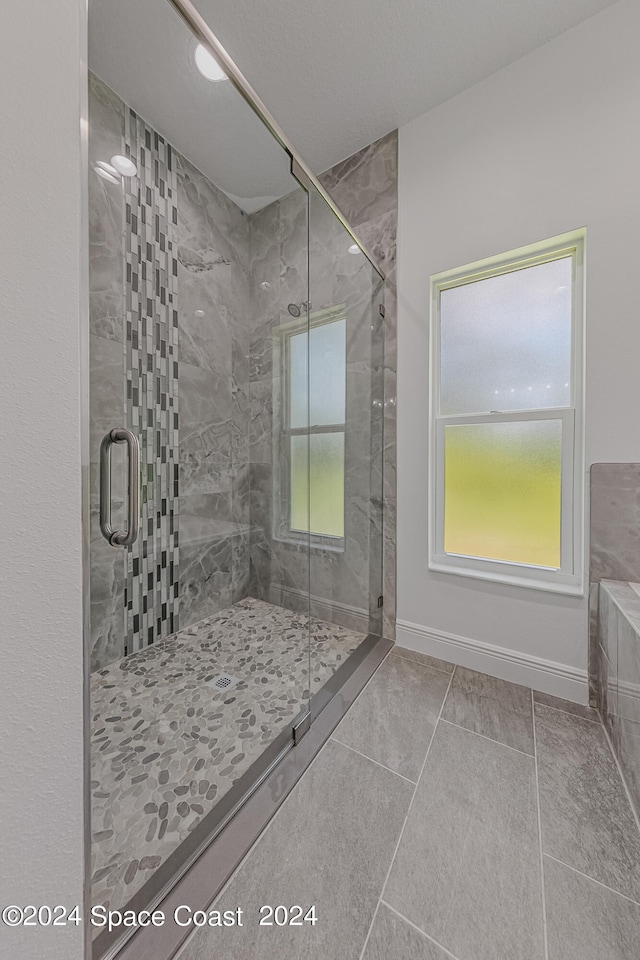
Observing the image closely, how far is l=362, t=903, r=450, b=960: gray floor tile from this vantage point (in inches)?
25.7

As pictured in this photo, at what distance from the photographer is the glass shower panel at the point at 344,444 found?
65.2 inches

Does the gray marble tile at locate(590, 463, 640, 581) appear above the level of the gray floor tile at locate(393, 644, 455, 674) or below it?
above

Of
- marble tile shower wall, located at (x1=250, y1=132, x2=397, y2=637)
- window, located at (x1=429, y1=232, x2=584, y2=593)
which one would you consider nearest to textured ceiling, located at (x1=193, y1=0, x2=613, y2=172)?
marble tile shower wall, located at (x1=250, y1=132, x2=397, y2=637)

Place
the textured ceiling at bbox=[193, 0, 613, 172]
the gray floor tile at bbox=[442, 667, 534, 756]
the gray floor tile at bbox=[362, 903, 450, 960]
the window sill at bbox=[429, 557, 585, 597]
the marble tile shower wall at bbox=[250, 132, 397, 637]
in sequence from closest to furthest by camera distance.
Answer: the gray floor tile at bbox=[362, 903, 450, 960] < the gray floor tile at bbox=[442, 667, 534, 756] < the textured ceiling at bbox=[193, 0, 613, 172] < the window sill at bbox=[429, 557, 585, 597] < the marble tile shower wall at bbox=[250, 132, 397, 637]

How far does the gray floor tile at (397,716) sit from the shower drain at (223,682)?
49cm

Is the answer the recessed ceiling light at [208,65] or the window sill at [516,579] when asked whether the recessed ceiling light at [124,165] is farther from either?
the window sill at [516,579]

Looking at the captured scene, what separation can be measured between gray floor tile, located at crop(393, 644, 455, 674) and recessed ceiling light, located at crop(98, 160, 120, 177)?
2437mm

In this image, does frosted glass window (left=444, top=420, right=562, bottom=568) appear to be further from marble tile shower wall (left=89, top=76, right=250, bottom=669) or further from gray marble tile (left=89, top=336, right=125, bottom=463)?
gray marble tile (left=89, top=336, right=125, bottom=463)

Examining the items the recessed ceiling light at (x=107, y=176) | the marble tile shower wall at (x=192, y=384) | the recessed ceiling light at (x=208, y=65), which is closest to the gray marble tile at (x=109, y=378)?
the marble tile shower wall at (x=192, y=384)

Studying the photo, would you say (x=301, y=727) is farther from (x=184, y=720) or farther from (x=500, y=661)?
(x=500, y=661)

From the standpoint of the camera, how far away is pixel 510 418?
157 cm

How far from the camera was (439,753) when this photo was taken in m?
1.12

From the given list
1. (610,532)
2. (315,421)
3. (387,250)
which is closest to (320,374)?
(315,421)

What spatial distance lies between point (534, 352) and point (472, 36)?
1303 mm
